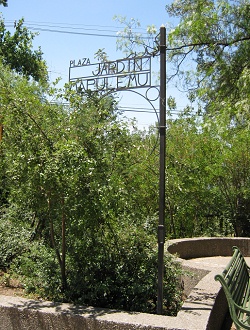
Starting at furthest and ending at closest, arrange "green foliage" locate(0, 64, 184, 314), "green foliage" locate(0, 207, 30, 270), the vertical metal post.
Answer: "green foliage" locate(0, 207, 30, 270) → "green foliage" locate(0, 64, 184, 314) → the vertical metal post

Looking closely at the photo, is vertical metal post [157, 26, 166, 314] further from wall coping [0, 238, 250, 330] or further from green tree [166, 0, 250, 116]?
green tree [166, 0, 250, 116]

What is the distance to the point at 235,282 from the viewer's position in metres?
4.07

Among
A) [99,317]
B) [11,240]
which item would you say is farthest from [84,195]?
[11,240]

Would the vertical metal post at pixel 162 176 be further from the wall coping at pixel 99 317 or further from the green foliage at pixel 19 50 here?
the green foliage at pixel 19 50

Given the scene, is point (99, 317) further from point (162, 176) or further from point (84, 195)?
point (162, 176)

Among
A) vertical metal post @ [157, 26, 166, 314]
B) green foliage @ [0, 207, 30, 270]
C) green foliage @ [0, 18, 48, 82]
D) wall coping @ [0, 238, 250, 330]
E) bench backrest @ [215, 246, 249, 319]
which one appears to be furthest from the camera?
green foliage @ [0, 18, 48, 82]

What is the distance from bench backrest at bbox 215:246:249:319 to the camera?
3.41m

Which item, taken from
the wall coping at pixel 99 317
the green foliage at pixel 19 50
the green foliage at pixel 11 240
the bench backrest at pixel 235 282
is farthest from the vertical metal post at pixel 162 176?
Answer: the green foliage at pixel 19 50

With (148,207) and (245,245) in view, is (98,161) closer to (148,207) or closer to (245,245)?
(148,207)

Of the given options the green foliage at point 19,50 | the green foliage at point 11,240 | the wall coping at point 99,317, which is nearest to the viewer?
the wall coping at point 99,317

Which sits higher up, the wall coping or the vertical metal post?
the vertical metal post

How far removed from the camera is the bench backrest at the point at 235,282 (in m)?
3.41

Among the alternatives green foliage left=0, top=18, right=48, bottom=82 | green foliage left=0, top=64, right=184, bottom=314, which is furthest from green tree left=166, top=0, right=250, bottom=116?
green foliage left=0, top=18, right=48, bottom=82

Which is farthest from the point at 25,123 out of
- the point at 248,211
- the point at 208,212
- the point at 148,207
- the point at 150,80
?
the point at 248,211
